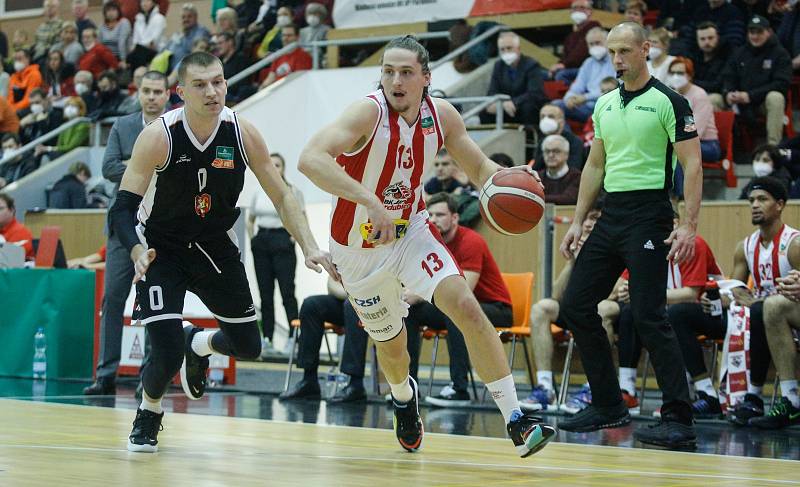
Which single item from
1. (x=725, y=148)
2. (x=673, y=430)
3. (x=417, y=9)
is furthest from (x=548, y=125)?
(x=673, y=430)

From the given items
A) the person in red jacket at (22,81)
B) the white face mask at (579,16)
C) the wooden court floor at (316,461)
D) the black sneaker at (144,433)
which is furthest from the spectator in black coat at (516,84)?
the person in red jacket at (22,81)

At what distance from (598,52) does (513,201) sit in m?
7.27

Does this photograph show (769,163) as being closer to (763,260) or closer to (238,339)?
(763,260)

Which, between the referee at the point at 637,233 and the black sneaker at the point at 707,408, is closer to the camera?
the referee at the point at 637,233

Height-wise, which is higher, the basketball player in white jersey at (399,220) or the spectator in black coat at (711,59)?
the spectator in black coat at (711,59)

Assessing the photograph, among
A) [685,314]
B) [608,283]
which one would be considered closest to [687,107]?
[608,283]

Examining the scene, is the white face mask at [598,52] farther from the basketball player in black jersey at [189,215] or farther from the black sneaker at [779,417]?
the basketball player in black jersey at [189,215]

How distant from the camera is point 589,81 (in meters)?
12.5

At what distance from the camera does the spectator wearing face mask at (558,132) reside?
11.1 m

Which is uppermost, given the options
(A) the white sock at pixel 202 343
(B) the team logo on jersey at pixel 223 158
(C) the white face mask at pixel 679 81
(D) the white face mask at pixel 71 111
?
(D) the white face mask at pixel 71 111

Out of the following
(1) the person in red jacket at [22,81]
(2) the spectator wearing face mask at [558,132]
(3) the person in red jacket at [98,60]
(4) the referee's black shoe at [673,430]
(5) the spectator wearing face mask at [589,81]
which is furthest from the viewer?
(1) the person in red jacket at [22,81]

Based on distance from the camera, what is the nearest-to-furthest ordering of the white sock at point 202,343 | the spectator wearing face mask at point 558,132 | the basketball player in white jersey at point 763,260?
the white sock at point 202,343, the basketball player in white jersey at point 763,260, the spectator wearing face mask at point 558,132

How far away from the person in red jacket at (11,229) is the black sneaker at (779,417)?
7.21m

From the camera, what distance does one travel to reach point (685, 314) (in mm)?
8375
